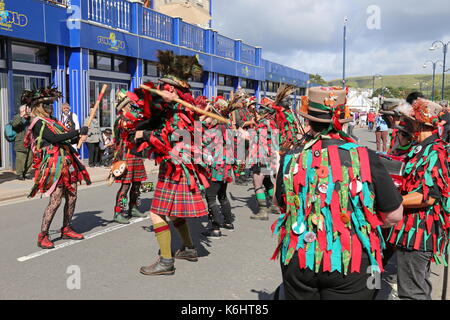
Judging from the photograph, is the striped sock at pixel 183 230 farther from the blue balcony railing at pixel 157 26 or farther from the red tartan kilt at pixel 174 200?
the blue balcony railing at pixel 157 26

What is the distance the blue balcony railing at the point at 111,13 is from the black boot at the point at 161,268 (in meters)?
11.5

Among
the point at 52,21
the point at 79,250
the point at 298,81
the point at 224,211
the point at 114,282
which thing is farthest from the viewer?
the point at 298,81

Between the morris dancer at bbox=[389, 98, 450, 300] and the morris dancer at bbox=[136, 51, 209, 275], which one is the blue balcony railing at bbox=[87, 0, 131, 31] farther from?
the morris dancer at bbox=[389, 98, 450, 300]

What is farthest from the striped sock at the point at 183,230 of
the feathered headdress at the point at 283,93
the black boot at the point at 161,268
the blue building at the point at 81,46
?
the blue building at the point at 81,46

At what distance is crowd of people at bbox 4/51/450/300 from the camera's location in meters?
2.34

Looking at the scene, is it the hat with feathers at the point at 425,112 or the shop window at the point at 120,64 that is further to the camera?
the shop window at the point at 120,64

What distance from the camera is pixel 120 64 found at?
15.9 m

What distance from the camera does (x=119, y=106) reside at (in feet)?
19.8

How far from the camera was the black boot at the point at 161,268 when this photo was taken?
14.7ft

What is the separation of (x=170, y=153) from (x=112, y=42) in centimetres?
1152

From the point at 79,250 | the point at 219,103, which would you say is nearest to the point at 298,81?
the point at 219,103
